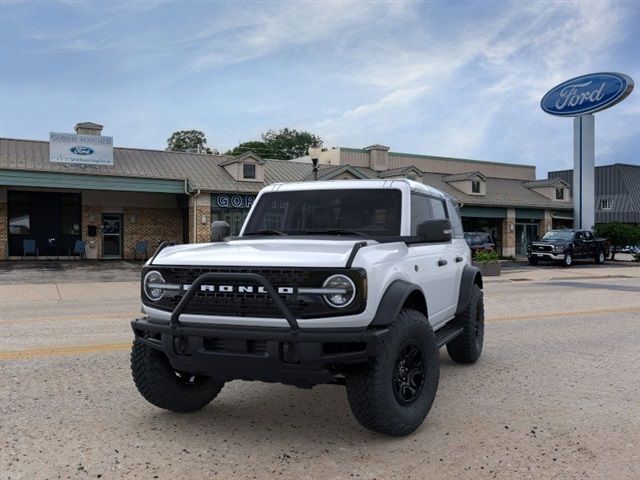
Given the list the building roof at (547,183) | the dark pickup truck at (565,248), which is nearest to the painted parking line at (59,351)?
the dark pickup truck at (565,248)

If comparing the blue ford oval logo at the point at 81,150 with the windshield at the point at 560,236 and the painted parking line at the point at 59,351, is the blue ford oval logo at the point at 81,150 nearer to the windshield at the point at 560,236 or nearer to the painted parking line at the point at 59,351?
the painted parking line at the point at 59,351

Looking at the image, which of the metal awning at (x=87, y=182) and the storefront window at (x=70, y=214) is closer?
the metal awning at (x=87, y=182)

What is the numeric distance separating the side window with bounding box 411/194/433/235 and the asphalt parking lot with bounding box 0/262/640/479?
158 cm

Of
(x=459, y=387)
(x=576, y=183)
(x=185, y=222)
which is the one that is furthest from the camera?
(x=576, y=183)

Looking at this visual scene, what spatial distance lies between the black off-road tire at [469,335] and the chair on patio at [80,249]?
83.4ft

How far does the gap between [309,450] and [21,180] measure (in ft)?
81.7

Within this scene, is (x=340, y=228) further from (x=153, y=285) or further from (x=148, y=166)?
(x=148, y=166)

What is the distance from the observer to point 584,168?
36594 millimetres

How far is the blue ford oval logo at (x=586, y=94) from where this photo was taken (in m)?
33.7

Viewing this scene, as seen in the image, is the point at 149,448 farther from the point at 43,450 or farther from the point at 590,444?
the point at 590,444

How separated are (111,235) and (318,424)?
27592 millimetres

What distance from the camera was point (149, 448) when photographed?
4.08 metres

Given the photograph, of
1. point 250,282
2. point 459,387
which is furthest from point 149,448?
point 459,387

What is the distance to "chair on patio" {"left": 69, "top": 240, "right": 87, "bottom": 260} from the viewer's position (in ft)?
94.0
